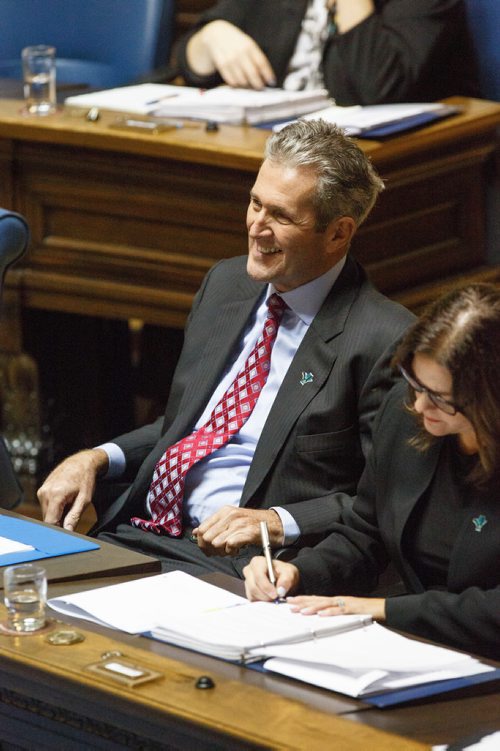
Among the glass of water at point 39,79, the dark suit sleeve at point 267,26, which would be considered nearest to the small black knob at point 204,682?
the glass of water at point 39,79

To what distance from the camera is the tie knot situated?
2801 millimetres

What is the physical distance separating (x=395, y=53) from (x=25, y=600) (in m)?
2.55

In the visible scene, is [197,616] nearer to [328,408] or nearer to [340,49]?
[328,408]

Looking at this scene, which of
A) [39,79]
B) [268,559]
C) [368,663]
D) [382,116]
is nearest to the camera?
[368,663]

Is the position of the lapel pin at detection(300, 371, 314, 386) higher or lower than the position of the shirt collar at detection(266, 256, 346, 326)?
lower

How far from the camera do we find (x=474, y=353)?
6.88 feet

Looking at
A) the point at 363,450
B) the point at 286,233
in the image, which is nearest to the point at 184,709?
the point at 363,450

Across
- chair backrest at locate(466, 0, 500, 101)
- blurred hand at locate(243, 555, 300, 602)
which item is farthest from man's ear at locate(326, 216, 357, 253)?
chair backrest at locate(466, 0, 500, 101)

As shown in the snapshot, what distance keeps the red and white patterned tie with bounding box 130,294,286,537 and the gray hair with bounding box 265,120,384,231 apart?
0.21 meters

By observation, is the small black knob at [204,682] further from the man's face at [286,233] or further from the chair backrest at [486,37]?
the chair backrest at [486,37]

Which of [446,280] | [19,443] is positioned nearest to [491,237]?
[446,280]

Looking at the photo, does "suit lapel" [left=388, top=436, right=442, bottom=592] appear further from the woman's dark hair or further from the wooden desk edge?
the wooden desk edge

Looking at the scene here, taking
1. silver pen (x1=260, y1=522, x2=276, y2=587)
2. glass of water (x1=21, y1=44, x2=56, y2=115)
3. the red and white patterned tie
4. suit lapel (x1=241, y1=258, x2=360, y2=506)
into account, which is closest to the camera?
silver pen (x1=260, y1=522, x2=276, y2=587)

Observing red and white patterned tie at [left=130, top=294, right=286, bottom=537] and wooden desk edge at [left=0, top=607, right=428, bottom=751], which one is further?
red and white patterned tie at [left=130, top=294, right=286, bottom=537]
